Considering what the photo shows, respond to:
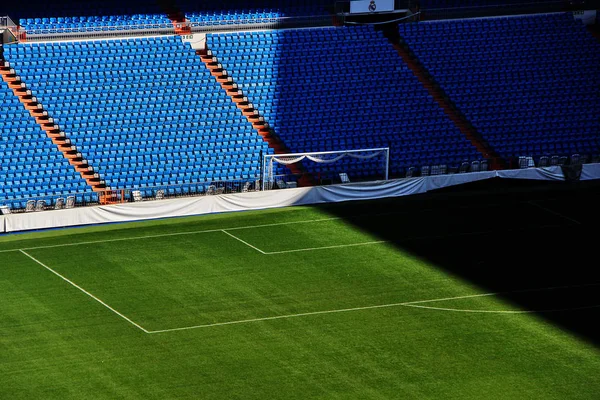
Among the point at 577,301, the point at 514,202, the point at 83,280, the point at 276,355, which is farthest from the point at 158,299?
the point at 514,202

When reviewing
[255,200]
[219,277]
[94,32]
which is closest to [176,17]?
[94,32]

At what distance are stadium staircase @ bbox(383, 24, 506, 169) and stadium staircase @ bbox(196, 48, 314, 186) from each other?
882 centimetres

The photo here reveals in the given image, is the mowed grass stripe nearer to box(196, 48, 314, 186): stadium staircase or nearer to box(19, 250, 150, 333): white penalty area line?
box(19, 250, 150, 333): white penalty area line

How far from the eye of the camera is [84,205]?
48.5 m

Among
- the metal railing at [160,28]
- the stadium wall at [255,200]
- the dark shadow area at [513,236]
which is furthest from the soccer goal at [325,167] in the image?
the metal railing at [160,28]

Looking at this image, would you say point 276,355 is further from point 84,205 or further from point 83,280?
point 84,205

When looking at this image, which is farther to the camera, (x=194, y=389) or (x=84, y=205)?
(x=84, y=205)

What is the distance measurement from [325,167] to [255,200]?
464 centimetres

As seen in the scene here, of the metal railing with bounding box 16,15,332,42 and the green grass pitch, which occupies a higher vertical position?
the metal railing with bounding box 16,15,332,42

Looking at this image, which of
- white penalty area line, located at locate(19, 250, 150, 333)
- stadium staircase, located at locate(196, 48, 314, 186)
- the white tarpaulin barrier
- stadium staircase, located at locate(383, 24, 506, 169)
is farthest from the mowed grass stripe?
the white tarpaulin barrier

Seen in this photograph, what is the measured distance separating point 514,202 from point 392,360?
18.9 metres

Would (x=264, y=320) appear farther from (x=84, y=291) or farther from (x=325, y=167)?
(x=325, y=167)

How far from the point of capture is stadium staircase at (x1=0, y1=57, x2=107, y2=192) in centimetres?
4984

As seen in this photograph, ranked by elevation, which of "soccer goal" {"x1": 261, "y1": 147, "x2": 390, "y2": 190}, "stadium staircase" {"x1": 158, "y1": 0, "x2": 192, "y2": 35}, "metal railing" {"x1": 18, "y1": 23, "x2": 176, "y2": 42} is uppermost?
"stadium staircase" {"x1": 158, "y1": 0, "x2": 192, "y2": 35}
